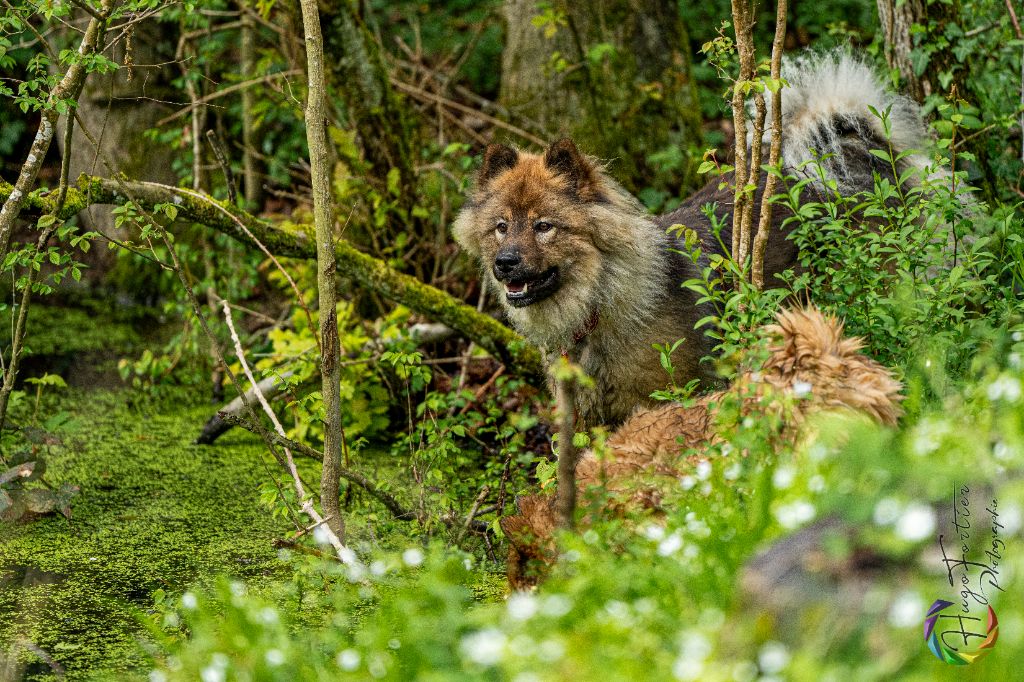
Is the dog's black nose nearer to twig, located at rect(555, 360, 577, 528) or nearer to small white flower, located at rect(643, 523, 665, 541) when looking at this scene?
twig, located at rect(555, 360, 577, 528)

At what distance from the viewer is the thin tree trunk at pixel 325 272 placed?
13.0 feet

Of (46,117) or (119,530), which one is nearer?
(46,117)

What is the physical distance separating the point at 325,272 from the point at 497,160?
4.48 ft

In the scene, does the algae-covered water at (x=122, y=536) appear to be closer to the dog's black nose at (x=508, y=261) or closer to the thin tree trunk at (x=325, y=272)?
the thin tree trunk at (x=325, y=272)

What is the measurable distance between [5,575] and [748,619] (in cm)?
332

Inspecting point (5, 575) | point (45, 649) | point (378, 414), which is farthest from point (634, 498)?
point (378, 414)

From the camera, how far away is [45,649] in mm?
3730

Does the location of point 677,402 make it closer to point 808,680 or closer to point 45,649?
point 808,680

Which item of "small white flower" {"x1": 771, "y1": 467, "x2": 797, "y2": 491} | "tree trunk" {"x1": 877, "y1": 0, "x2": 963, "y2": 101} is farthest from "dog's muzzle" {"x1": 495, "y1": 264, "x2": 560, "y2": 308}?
"tree trunk" {"x1": 877, "y1": 0, "x2": 963, "y2": 101}

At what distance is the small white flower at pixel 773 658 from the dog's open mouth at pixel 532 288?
9.00 ft

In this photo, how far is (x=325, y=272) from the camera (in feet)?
13.1

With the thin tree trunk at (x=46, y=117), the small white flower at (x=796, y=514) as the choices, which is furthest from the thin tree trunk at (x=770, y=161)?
the thin tree trunk at (x=46, y=117)

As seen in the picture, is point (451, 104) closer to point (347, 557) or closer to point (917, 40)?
point (917, 40)

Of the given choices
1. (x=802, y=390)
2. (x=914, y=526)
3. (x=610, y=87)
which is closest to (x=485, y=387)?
(x=610, y=87)
